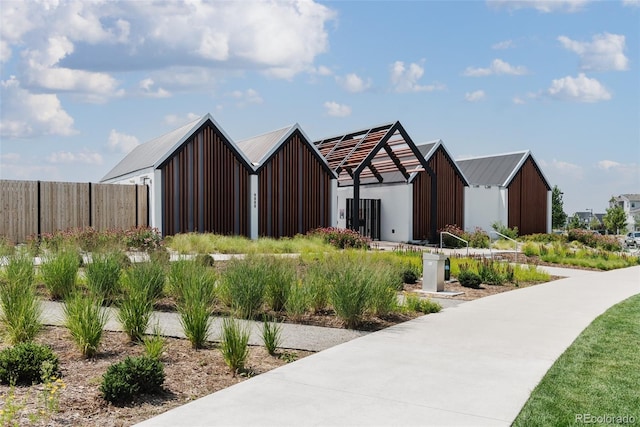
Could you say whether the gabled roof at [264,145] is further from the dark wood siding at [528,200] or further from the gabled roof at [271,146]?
the dark wood siding at [528,200]

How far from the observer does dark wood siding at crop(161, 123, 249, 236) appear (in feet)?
76.0

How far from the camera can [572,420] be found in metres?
4.79

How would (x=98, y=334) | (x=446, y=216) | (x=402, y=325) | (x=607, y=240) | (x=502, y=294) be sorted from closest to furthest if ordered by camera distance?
(x=98, y=334)
(x=402, y=325)
(x=502, y=294)
(x=607, y=240)
(x=446, y=216)

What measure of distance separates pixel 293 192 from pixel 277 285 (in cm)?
1746

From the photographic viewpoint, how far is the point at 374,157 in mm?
30391

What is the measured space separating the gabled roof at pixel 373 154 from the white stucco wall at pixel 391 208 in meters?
0.51

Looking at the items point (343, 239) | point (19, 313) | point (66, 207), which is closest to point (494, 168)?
point (343, 239)

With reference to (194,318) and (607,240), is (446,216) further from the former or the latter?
(194,318)

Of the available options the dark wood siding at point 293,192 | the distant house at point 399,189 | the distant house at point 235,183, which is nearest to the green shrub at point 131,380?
the distant house at point 235,183

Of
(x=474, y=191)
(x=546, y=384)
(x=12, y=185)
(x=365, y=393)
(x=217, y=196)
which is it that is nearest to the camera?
(x=365, y=393)

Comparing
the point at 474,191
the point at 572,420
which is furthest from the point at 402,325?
A: the point at 474,191

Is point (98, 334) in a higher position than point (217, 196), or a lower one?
lower

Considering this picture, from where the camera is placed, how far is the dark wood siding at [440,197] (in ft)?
101

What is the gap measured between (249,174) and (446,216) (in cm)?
1237
